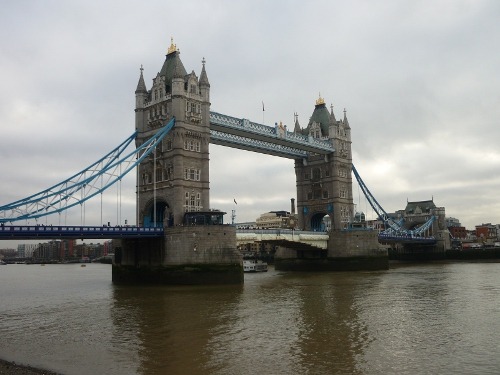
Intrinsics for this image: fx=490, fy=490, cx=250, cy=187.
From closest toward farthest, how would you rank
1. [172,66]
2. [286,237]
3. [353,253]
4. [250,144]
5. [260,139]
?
[172,66] < [286,237] < [250,144] < [260,139] < [353,253]

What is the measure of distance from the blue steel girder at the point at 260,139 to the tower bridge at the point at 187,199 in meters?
0.14

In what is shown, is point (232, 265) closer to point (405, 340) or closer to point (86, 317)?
point (86, 317)

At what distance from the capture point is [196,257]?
161ft

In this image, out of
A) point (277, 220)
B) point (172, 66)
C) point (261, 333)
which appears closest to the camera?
point (261, 333)

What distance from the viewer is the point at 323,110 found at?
8575cm

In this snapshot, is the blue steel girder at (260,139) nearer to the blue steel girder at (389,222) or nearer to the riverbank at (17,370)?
the blue steel girder at (389,222)

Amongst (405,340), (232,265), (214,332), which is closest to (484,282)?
(232,265)

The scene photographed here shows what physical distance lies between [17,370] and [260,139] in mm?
53722

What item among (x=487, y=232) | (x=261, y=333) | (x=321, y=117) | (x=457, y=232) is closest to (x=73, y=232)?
(x=261, y=333)

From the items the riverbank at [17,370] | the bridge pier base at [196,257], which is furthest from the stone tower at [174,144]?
the riverbank at [17,370]

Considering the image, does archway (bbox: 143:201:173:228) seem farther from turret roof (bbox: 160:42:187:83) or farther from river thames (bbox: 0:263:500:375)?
river thames (bbox: 0:263:500:375)

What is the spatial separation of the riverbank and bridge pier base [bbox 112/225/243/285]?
31.0 metres

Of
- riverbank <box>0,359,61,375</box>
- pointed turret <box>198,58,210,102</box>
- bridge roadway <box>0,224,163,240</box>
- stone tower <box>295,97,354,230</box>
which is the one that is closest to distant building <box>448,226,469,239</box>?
stone tower <box>295,97,354,230</box>

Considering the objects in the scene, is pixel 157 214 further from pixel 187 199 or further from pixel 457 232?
pixel 457 232
